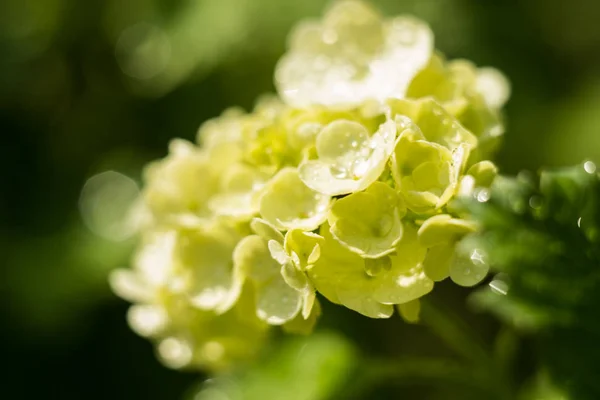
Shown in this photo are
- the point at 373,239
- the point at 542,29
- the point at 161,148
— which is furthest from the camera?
the point at 542,29

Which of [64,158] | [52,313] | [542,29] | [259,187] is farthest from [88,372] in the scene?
[542,29]

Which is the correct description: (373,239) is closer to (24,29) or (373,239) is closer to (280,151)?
(280,151)

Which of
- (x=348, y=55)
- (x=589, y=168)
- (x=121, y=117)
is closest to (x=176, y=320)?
(x=348, y=55)

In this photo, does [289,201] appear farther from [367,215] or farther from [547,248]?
[547,248]

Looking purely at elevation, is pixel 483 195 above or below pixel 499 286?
above

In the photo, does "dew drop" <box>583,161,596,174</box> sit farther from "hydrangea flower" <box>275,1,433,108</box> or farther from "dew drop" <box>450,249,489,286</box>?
"hydrangea flower" <box>275,1,433,108</box>

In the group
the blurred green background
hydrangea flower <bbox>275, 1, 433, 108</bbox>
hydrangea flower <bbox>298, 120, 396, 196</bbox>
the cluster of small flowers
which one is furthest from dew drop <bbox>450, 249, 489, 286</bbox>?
the blurred green background
